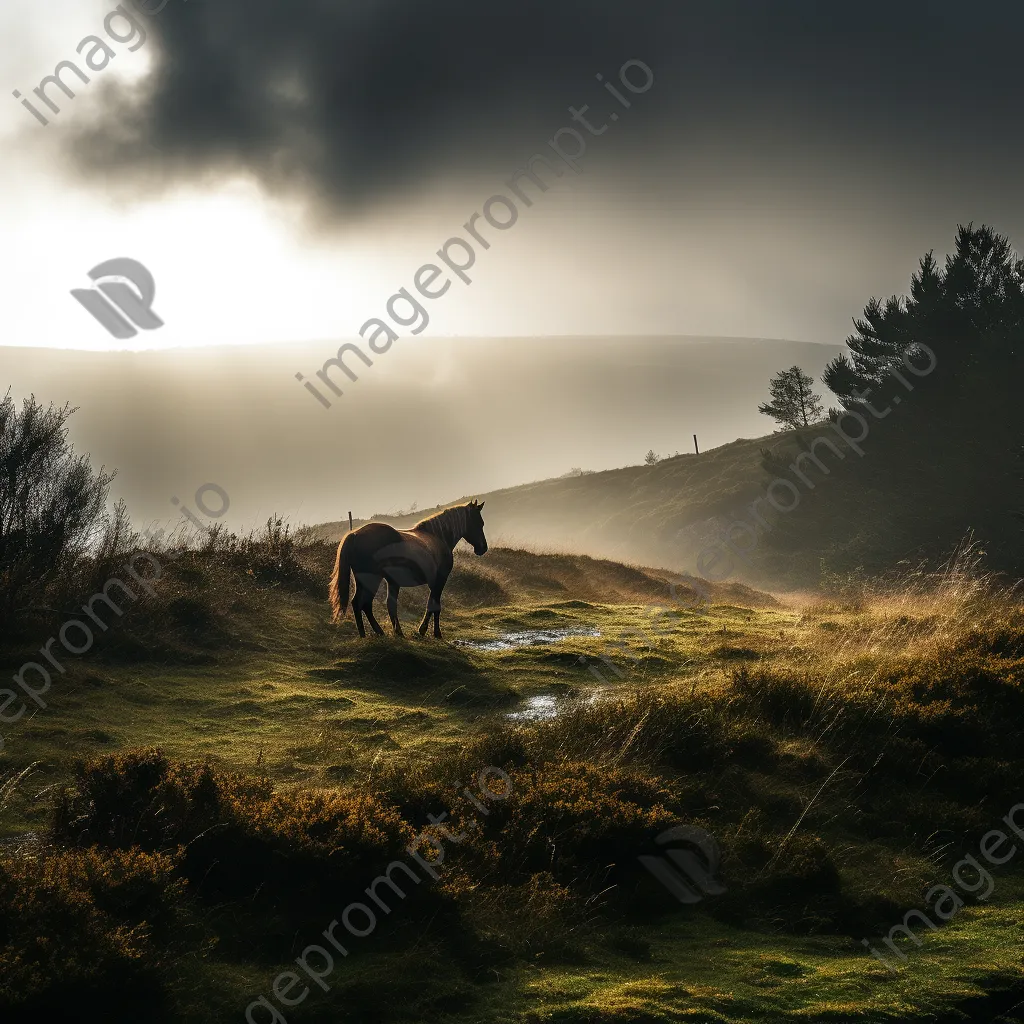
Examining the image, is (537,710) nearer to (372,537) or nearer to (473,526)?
(372,537)

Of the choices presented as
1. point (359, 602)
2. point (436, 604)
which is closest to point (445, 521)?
point (436, 604)

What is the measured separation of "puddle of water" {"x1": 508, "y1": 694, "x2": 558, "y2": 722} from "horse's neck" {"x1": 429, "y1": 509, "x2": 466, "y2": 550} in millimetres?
5316

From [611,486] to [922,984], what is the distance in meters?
73.9

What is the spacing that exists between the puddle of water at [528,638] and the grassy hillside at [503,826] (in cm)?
167

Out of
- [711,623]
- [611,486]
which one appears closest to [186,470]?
[611,486]

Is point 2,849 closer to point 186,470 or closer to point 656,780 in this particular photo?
point 656,780

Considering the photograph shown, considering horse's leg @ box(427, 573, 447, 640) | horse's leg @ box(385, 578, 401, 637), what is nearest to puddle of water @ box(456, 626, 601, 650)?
horse's leg @ box(427, 573, 447, 640)

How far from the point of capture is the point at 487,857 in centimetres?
606

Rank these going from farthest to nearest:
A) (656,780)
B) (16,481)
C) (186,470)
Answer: (186,470), (16,481), (656,780)

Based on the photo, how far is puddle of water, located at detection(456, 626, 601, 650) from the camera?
1483cm

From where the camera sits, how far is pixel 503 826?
6574mm

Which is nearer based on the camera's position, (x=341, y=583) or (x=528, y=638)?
(x=341, y=583)

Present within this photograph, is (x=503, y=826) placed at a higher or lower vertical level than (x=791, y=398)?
lower

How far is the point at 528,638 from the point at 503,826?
9.11m
